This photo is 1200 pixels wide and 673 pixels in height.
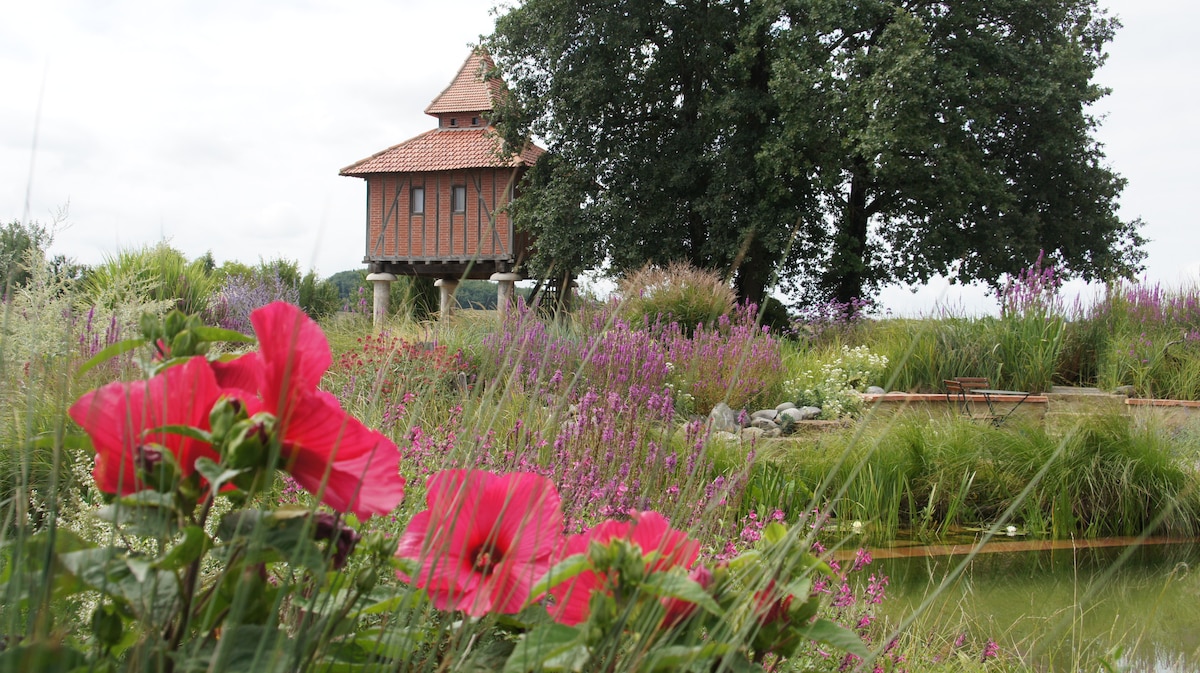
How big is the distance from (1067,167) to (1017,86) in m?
2.48

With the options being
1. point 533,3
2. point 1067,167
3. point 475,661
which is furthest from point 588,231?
point 475,661

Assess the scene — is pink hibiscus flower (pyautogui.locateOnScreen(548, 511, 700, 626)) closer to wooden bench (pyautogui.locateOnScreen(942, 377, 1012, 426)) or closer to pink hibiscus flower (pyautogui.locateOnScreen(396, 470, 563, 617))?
pink hibiscus flower (pyautogui.locateOnScreen(396, 470, 563, 617))

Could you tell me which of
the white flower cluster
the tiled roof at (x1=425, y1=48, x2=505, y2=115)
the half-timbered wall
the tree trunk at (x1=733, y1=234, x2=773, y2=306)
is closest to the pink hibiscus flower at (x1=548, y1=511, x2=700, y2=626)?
the white flower cluster

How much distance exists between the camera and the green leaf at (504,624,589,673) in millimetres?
594

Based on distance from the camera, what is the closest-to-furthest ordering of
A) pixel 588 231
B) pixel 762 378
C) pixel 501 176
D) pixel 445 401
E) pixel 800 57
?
1. pixel 445 401
2. pixel 762 378
3. pixel 800 57
4. pixel 588 231
5. pixel 501 176

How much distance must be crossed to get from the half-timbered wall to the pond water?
15.6 meters

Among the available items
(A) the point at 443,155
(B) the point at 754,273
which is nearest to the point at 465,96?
(A) the point at 443,155

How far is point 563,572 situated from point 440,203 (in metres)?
20.2

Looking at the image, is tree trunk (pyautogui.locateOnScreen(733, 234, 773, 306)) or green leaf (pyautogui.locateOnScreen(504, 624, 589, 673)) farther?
tree trunk (pyautogui.locateOnScreen(733, 234, 773, 306))

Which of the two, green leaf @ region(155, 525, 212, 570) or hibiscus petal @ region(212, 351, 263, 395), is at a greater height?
hibiscus petal @ region(212, 351, 263, 395)

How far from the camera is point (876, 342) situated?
9867 mm

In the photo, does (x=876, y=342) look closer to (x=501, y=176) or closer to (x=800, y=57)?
(x=800, y=57)

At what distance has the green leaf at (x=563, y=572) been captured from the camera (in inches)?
23.4

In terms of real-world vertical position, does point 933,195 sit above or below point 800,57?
below
